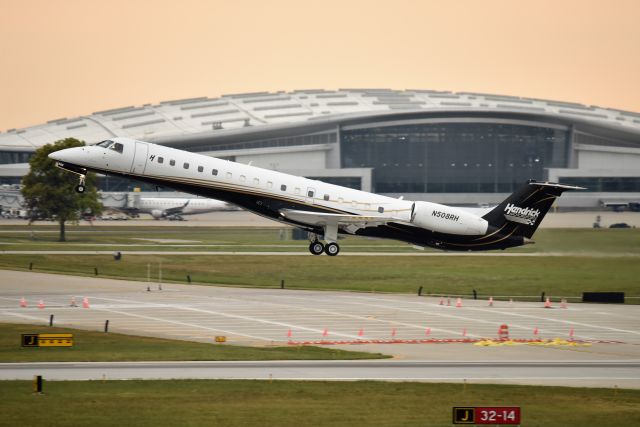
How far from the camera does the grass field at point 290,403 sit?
27281 millimetres

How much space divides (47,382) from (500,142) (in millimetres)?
132045

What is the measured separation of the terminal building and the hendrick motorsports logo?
88657mm

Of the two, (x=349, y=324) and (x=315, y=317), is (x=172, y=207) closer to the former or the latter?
(x=315, y=317)

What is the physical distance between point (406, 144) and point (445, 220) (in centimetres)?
10357

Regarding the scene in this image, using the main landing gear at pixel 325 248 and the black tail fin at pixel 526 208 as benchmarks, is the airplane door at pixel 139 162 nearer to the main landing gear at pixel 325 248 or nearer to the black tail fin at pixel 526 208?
the main landing gear at pixel 325 248

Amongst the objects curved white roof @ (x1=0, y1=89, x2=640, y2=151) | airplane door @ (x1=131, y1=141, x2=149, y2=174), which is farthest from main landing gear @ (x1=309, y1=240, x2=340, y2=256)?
curved white roof @ (x1=0, y1=89, x2=640, y2=151)

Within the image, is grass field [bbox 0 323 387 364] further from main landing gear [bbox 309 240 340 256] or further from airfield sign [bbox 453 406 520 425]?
airfield sign [bbox 453 406 520 425]

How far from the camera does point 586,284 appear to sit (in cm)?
6594

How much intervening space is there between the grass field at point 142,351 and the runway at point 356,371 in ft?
3.90

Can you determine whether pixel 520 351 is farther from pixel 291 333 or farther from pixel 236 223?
pixel 236 223

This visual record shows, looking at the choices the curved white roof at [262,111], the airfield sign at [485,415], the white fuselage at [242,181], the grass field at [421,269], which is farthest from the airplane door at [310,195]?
the curved white roof at [262,111]

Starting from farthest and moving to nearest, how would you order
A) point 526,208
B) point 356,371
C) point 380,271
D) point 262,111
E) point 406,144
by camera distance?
point 262,111
point 406,144
point 380,271
point 526,208
point 356,371

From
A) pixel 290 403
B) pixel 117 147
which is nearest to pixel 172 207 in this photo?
pixel 117 147

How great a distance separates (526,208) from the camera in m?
53.3
